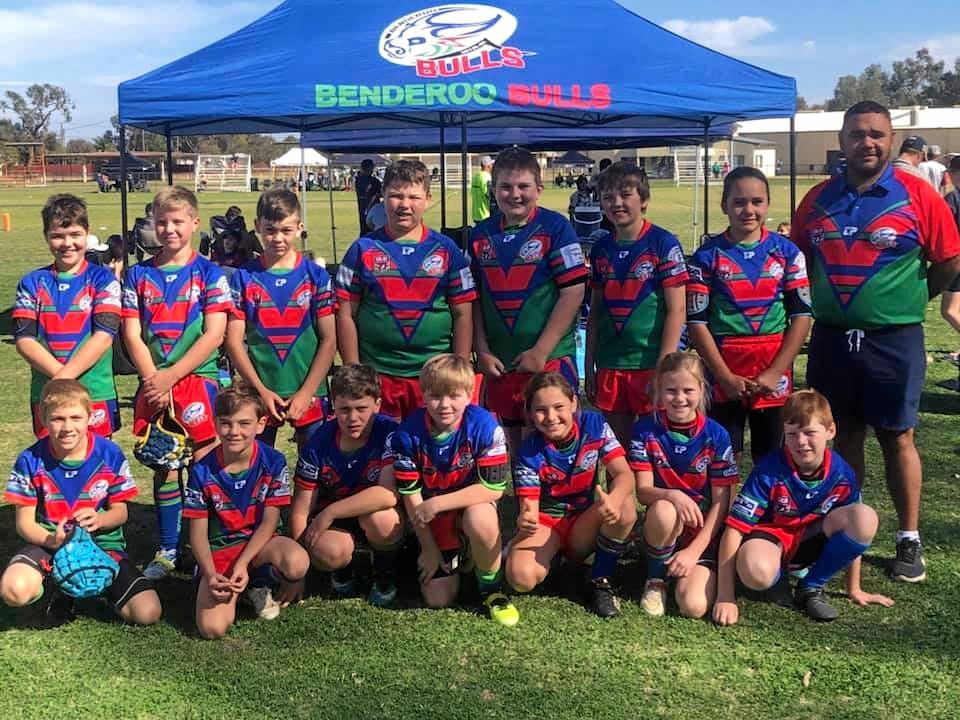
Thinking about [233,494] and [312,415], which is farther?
[312,415]

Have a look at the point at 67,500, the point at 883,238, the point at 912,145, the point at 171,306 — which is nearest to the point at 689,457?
the point at 883,238

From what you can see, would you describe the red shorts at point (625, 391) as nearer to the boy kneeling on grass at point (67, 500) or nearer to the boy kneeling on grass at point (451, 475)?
the boy kneeling on grass at point (451, 475)

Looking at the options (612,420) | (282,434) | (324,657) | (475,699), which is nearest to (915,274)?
(612,420)

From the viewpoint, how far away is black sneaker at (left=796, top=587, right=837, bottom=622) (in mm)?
3635

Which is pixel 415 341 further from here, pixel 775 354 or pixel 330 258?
pixel 330 258

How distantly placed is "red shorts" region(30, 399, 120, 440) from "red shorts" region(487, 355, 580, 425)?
1677mm

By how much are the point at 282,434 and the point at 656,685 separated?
3900 mm

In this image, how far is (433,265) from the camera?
417cm

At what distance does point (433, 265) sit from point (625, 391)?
3.41 feet

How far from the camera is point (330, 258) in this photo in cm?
1681

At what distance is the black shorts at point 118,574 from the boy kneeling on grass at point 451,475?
110 centimetres

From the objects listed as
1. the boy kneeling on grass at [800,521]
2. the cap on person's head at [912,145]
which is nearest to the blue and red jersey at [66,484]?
the boy kneeling on grass at [800,521]

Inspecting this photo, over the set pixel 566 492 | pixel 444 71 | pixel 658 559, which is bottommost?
pixel 658 559

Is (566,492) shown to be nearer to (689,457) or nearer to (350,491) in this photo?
(689,457)
